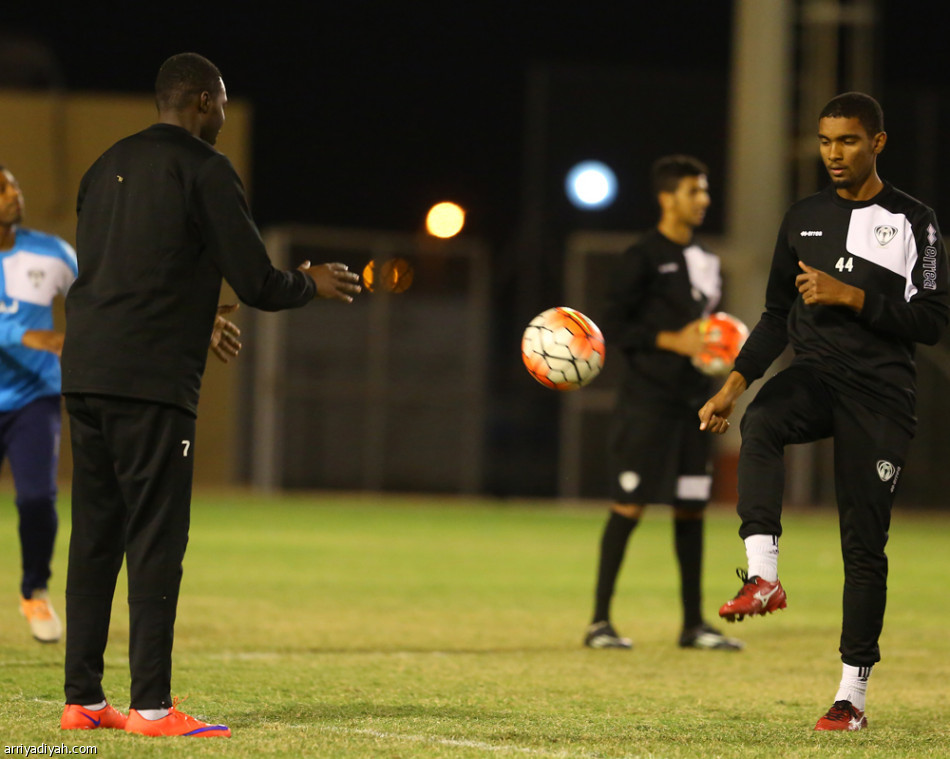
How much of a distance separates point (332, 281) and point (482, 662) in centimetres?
267

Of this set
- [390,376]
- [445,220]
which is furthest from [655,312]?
[445,220]

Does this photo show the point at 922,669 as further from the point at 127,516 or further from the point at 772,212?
the point at 772,212

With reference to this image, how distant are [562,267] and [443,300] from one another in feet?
8.28

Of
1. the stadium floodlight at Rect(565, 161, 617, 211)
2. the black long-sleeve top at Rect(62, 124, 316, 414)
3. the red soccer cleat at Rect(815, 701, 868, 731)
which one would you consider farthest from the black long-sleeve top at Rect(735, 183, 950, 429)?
the stadium floodlight at Rect(565, 161, 617, 211)

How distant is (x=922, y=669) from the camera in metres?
7.53

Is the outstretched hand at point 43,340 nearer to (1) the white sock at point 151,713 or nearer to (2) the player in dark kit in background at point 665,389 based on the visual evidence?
(1) the white sock at point 151,713

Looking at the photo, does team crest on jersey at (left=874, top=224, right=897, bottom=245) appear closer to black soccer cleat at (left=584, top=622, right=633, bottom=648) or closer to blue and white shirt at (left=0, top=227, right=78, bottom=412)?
black soccer cleat at (left=584, top=622, right=633, bottom=648)

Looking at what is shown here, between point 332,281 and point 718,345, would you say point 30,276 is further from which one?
point 718,345

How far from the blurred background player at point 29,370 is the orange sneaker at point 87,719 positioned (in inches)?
101

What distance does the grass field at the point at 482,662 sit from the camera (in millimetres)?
5262

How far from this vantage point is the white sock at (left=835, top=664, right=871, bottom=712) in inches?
221

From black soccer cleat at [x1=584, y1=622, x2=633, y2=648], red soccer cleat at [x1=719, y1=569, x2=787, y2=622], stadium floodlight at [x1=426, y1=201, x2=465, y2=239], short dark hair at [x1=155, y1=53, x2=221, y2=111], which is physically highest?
stadium floodlight at [x1=426, y1=201, x2=465, y2=239]

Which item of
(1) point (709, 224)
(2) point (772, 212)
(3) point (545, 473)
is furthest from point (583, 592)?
(3) point (545, 473)

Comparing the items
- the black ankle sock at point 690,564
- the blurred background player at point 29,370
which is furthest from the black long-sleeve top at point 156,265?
the black ankle sock at point 690,564
